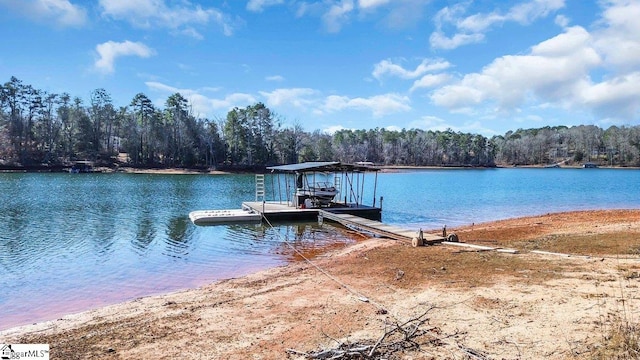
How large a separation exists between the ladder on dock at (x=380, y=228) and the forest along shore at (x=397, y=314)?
2.43m

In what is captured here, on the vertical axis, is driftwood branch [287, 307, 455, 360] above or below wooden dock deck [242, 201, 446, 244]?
above

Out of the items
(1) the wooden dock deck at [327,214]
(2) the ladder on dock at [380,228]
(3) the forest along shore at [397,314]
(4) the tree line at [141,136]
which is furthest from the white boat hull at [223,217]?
(4) the tree line at [141,136]

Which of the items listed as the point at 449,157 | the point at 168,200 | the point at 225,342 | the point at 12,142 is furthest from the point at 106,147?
the point at 449,157

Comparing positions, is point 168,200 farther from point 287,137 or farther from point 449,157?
point 449,157

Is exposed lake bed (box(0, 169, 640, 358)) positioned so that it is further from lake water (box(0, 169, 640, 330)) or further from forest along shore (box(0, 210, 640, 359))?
forest along shore (box(0, 210, 640, 359))

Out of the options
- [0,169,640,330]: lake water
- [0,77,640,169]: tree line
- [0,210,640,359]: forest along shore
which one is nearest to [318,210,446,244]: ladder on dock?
[0,169,640,330]: lake water

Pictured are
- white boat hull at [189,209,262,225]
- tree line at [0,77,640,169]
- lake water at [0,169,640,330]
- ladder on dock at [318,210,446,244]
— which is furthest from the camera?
tree line at [0,77,640,169]

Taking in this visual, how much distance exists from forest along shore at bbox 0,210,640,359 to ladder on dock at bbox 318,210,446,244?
243 centimetres

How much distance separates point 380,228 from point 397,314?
392 inches

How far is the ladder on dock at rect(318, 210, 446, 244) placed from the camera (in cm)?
1321

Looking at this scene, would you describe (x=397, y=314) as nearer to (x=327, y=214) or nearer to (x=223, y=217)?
(x=327, y=214)

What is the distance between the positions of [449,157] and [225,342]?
118 m

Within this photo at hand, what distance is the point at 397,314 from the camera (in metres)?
6.41

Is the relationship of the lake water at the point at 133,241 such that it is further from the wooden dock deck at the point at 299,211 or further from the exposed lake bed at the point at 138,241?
the wooden dock deck at the point at 299,211
